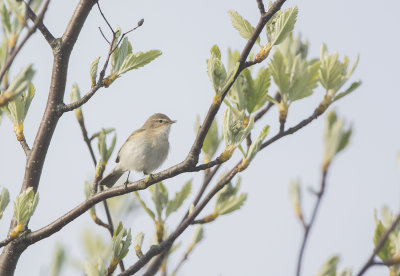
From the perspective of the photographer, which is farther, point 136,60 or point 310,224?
point 136,60

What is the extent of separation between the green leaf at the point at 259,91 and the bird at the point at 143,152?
442cm

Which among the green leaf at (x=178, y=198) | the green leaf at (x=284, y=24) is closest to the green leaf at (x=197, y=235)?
the green leaf at (x=178, y=198)

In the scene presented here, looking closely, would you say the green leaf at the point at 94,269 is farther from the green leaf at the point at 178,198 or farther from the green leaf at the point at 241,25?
the green leaf at the point at 241,25

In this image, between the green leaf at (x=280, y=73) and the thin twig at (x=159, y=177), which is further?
the green leaf at (x=280, y=73)

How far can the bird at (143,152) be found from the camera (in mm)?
7621

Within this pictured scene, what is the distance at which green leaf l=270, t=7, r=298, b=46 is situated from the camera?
292 centimetres

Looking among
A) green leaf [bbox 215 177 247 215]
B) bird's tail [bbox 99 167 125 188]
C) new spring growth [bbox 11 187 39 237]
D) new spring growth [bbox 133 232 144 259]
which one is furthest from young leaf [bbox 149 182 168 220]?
bird's tail [bbox 99 167 125 188]

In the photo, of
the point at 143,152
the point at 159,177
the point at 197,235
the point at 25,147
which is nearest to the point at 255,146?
the point at 159,177

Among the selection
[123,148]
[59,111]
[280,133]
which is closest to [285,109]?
[280,133]

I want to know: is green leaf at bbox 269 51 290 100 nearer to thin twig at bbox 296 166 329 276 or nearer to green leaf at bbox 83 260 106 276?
thin twig at bbox 296 166 329 276

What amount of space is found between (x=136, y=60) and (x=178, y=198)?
0.95m

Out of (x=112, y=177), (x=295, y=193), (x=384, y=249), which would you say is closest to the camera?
(x=295, y=193)

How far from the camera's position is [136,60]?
11.2 ft

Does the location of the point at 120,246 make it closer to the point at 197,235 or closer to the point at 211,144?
the point at 197,235
